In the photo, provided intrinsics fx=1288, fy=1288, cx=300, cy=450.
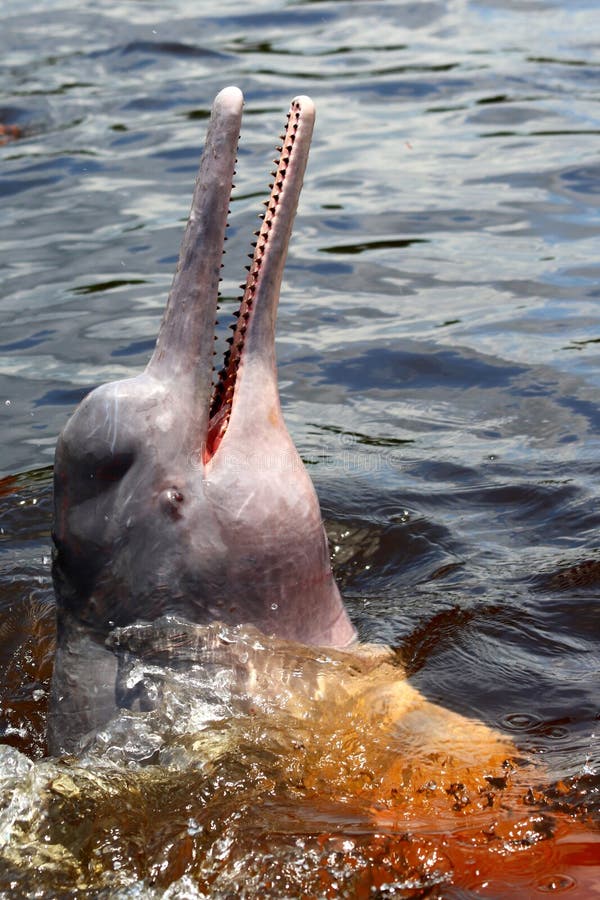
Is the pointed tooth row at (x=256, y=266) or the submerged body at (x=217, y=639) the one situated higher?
the pointed tooth row at (x=256, y=266)

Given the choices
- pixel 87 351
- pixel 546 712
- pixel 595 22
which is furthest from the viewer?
pixel 595 22

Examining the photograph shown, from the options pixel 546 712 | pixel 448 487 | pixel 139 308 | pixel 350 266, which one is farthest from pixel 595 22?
pixel 546 712

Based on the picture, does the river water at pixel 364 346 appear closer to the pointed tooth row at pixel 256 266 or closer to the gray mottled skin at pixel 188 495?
the gray mottled skin at pixel 188 495

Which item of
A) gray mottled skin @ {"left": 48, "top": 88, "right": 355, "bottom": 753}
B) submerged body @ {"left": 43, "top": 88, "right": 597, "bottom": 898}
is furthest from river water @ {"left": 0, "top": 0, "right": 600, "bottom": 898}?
gray mottled skin @ {"left": 48, "top": 88, "right": 355, "bottom": 753}

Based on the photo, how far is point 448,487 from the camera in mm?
6812

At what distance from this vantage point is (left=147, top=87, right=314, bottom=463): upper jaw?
14.8 feet

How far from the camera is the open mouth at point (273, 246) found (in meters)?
4.60

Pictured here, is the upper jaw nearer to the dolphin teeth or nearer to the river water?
the dolphin teeth

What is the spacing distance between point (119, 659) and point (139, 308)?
16.5 feet

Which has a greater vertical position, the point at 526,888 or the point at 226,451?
the point at 226,451

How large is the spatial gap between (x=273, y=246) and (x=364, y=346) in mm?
3910

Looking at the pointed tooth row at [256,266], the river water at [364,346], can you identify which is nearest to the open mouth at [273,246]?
the pointed tooth row at [256,266]

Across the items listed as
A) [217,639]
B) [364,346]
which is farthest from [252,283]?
[364,346]

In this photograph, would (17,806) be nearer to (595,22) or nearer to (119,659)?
(119,659)
